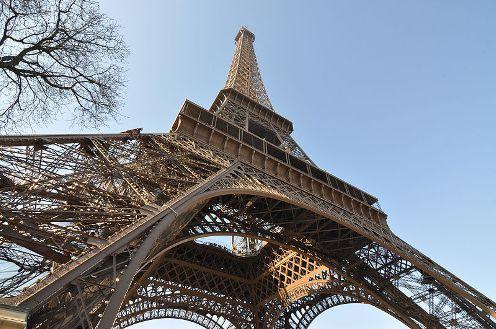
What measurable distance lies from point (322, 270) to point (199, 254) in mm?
7498

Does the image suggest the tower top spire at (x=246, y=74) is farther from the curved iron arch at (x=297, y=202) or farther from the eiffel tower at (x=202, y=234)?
the curved iron arch at (x=297, y=202)

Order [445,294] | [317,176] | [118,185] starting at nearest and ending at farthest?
[118,185] < [445,294] < [317,176]

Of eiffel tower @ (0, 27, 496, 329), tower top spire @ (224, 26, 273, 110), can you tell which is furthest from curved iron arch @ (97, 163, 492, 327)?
tower top spire @ (224, 26, 273, 110)

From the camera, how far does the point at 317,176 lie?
Answer: 19.4 m

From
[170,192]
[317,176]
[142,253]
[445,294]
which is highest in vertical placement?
[317,176]

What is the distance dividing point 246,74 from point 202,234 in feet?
69.5

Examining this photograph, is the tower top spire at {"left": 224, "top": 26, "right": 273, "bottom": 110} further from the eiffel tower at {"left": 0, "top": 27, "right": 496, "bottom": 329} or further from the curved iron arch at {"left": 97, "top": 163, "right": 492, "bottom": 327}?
the curved iron arch at {"left": 97, "top": 163, "right": 492, "bottom": 327}

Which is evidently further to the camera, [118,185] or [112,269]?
[118,185]

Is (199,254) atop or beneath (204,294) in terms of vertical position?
atop

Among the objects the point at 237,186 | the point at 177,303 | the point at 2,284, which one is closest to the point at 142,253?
the point at 2,284

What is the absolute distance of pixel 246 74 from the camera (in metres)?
32.1

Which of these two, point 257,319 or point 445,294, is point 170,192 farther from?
point 257,319

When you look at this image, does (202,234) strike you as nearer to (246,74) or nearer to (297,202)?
(297,202)

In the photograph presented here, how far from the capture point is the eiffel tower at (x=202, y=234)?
6.15m
